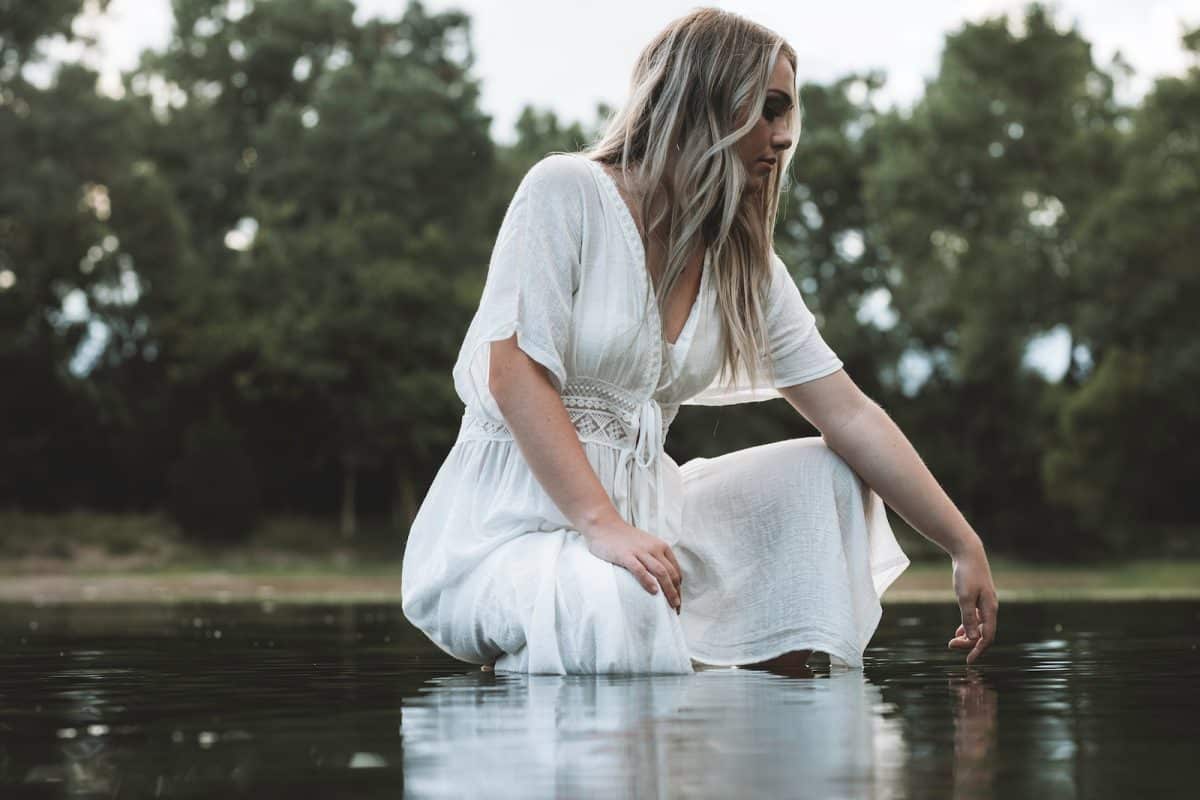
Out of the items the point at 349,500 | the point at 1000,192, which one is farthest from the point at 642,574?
the point at 1000,192

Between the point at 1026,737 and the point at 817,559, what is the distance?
4.53ft

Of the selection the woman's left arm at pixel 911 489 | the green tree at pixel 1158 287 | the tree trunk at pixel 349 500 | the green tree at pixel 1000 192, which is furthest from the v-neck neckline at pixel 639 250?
the tree trunk at pixel 349 500

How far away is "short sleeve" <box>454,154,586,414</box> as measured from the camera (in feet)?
11.8

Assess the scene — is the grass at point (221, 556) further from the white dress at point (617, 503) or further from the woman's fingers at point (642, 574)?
the woman's fingers at point (642, 574)

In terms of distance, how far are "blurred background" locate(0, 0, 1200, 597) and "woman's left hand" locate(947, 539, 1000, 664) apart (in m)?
22.8

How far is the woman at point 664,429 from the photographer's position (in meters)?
3.57

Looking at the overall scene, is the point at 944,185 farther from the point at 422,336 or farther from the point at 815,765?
the point at 815,765

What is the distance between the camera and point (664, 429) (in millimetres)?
3949

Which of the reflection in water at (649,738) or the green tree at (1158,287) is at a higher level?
the green tree at (1158,287)

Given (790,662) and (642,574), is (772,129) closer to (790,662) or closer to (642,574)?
(642,574)

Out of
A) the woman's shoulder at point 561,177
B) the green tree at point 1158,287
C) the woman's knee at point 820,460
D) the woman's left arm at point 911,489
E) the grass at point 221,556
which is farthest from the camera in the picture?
the green tree at point 1158,287

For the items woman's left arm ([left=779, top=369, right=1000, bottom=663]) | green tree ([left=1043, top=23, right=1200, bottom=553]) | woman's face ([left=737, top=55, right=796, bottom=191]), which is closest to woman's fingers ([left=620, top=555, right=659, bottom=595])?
woman's left arm ([left=779, top=369, right=1000, bottom=663])

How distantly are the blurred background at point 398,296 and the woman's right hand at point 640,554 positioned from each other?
23003 millimetres

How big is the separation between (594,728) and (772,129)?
1687mm
